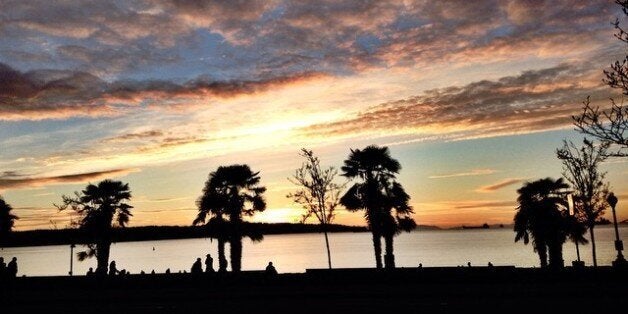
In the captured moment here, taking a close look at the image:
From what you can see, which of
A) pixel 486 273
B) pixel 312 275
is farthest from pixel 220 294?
pixel 486 273

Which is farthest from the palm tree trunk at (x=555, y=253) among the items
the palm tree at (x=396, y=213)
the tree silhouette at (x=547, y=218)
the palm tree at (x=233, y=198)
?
the palm tree at (x=233, y=198)

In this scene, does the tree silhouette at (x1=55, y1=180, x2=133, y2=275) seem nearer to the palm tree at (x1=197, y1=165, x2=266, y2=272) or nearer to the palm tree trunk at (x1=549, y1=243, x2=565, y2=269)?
the palm tree at (x1=197, y1=165, x2=266, y2=272)

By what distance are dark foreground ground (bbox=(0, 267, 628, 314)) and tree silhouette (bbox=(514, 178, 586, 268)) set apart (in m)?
21.0

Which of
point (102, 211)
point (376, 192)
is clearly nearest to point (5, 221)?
point (102, 211)

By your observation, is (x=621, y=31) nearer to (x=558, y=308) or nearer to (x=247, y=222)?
(x=558, y=308)

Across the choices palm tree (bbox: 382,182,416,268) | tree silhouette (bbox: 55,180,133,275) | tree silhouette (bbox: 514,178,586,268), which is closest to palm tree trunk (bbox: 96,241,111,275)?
tree silhouette (bbox: 55,180,133,275)

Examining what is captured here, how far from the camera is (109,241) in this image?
4912cm

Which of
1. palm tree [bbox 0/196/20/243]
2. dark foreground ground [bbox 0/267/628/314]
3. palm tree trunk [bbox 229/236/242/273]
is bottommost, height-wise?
dark foreground ground [bbox 0/267/628/314]

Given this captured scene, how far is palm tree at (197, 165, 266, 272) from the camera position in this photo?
47.9 metres

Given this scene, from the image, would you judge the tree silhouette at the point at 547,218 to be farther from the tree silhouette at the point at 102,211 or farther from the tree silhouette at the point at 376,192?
the tree silhouette at the point at 102,211

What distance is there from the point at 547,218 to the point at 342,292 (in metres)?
29.1

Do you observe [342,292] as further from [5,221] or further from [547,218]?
[5,221]

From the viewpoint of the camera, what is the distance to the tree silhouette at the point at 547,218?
43062mm

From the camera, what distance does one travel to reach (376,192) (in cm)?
4397
